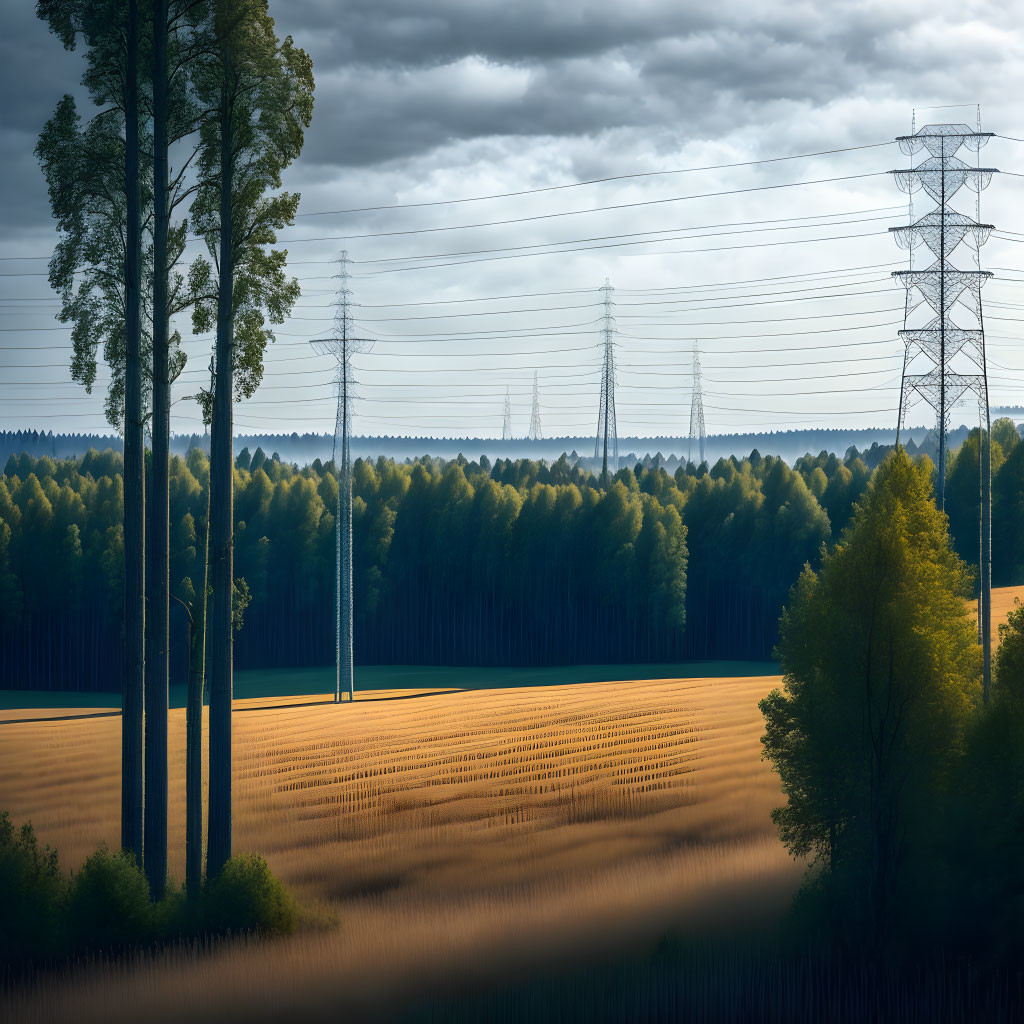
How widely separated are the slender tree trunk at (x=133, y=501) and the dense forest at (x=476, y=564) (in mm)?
51284

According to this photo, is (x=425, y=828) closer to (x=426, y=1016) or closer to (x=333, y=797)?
(x=333, y=797)

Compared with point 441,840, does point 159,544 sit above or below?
above

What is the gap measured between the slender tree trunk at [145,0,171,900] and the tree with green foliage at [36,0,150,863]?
181mm

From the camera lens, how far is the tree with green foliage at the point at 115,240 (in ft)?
49.7

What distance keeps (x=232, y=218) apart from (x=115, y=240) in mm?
1807

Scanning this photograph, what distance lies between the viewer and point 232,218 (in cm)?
1603

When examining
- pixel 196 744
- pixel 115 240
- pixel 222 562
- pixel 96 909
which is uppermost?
pixel 115 240

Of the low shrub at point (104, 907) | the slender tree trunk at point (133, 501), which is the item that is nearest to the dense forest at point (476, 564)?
the slender tree trunk at point (133, 501)

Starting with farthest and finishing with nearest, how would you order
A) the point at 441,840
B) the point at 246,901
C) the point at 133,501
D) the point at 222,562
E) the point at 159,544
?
the point at 441,840, the point at 222,562, the point at 159,544, the point at 133,501, the point at 246,901

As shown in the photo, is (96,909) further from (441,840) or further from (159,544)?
(441,840)

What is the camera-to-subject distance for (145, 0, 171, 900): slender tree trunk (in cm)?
1522

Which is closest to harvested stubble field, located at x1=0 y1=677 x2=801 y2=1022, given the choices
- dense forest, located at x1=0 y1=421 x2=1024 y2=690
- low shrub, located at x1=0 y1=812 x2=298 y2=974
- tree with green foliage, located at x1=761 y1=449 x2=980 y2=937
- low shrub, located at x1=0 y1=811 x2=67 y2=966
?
low shrub, located at x1=0 y1=812 x2=298 y2=974

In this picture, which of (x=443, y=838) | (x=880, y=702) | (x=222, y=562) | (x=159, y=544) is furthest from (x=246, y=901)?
(x=880, y=702)

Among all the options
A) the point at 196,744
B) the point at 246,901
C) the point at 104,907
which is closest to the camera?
the point at 104,907
